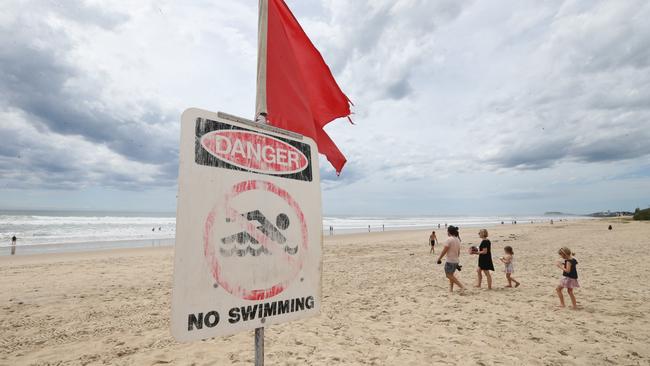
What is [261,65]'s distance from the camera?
2.63 meters

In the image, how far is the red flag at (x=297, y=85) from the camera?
10.2 feet

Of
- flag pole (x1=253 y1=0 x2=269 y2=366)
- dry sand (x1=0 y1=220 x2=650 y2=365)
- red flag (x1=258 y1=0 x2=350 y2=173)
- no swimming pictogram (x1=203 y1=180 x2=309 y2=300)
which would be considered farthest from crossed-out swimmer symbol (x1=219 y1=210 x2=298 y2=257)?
dry sand (x1=0 y1=220 x2=650 y2=365)

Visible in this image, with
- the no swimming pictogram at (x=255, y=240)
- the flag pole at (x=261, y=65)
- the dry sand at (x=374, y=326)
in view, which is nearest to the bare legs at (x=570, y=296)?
the dry sand at (x=374, y=326)

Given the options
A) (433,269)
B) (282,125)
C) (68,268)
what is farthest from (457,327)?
(68,268)

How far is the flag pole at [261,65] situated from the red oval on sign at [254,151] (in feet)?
1.23

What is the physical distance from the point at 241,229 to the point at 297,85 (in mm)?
1981

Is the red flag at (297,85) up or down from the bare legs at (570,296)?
up

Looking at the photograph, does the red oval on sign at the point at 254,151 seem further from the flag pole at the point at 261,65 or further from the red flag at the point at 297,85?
the red flag at the point at 297,85

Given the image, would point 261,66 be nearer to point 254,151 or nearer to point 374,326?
point 254,151

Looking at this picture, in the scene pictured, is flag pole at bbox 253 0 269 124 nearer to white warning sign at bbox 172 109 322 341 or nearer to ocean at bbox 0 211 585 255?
white warning sign at bbox 172 109 322 341

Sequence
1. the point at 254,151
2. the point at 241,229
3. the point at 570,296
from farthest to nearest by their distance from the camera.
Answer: the point at 570,296 < the point at 254,151 < the point at 241,229

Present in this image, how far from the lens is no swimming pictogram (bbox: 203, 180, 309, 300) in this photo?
5.69ft

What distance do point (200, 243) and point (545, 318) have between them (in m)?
7.78

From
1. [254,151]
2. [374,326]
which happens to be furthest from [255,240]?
[374,326]
